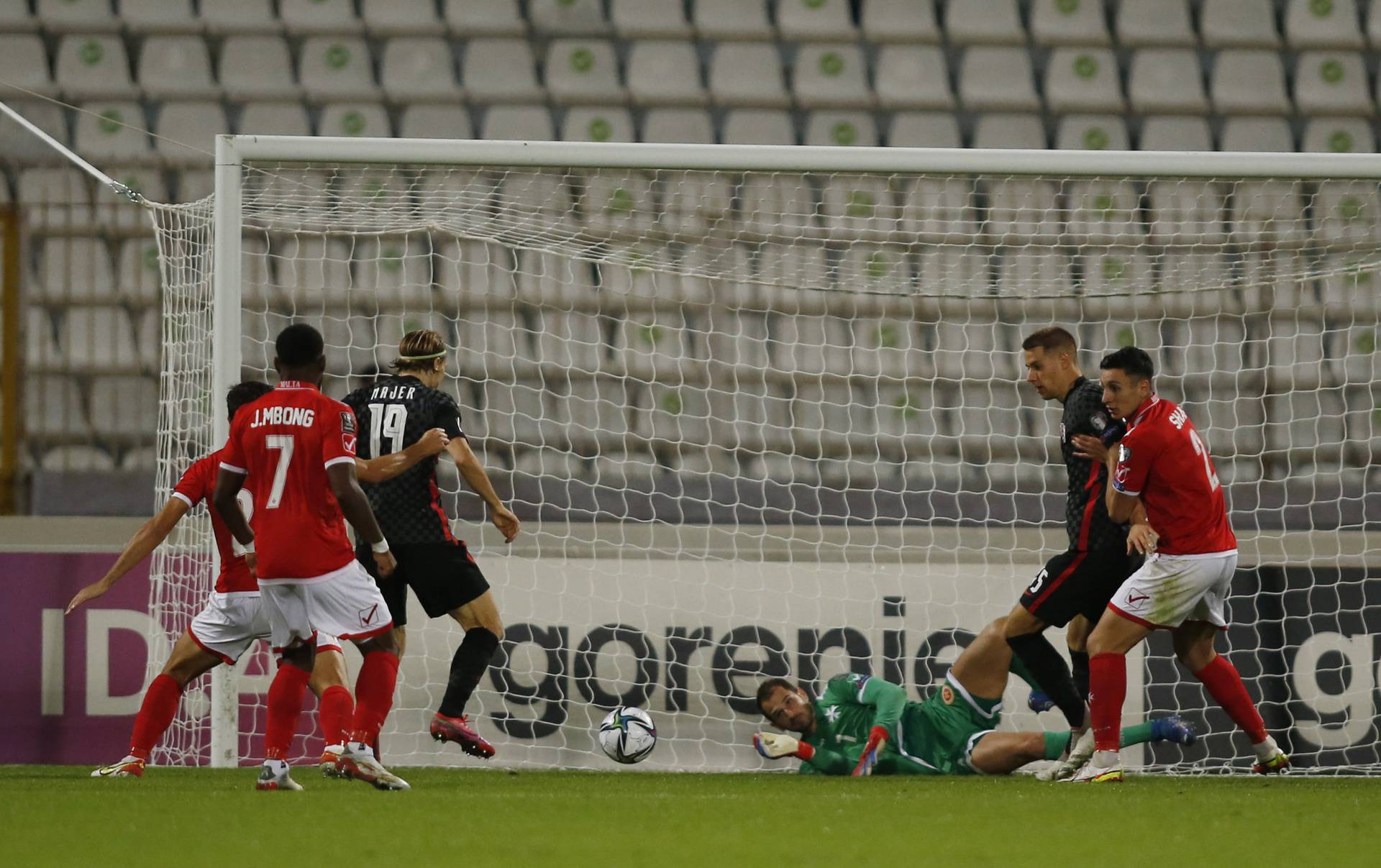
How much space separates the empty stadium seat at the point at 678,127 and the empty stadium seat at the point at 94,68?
122 inches

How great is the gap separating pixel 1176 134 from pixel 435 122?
14.8 feet

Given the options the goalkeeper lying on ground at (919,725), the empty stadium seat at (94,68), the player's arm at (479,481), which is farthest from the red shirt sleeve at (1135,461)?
the empty stadium seat at (94,68)

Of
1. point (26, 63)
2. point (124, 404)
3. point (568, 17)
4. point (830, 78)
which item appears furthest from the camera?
point (568, 17)

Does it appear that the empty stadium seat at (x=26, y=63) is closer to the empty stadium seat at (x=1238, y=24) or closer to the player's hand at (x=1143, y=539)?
the player's hand at (x=1143, y=539)

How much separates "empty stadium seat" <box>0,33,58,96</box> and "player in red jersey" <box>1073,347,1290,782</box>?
6.97 meters

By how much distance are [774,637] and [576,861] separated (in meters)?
3.11

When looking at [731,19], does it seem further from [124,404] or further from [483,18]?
[124,404]

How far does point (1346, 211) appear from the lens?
8484mm

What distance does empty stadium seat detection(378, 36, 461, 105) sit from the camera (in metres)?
9.41

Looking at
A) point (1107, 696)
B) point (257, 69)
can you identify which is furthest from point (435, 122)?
point (1107, 696)

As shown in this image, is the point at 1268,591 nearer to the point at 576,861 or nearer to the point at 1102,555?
the point at 1102,555

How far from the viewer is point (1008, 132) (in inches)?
370

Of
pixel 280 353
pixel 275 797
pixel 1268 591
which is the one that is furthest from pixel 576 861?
pixel 1268 591

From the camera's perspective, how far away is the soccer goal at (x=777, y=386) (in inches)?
240
